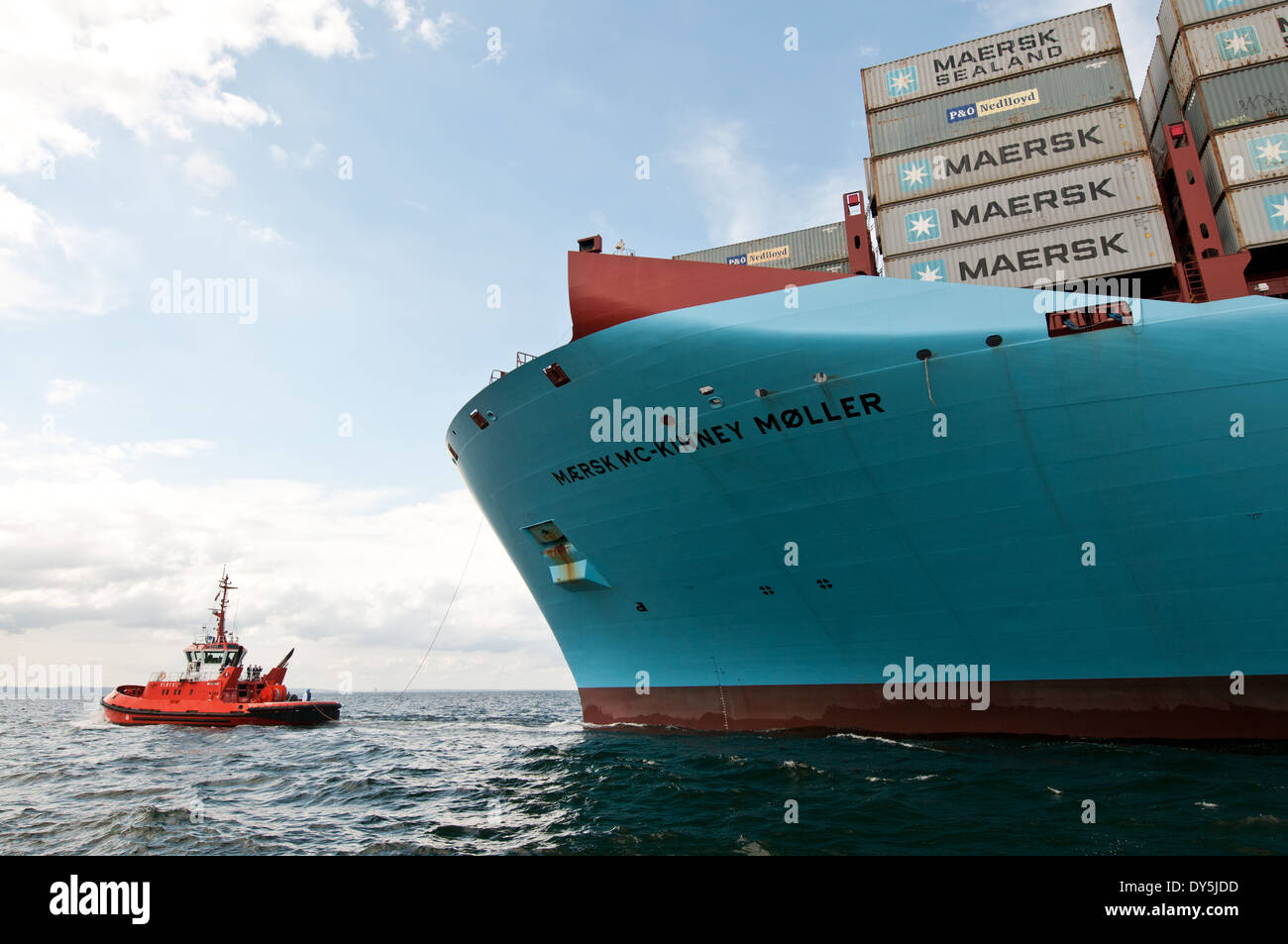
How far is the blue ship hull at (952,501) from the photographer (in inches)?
433

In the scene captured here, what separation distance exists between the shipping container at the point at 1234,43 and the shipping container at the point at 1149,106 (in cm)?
284

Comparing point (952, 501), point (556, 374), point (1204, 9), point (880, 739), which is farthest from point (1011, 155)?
point (880, 739)

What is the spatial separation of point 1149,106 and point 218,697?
41.1 m

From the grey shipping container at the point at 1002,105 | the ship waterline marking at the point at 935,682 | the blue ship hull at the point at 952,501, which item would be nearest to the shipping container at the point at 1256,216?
the grey shipping container at the point at 1002,105

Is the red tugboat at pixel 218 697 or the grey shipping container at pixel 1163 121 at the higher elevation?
the grey shipping container at pixel 1163 121

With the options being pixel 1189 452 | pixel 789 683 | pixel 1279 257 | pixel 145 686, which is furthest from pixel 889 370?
pixel 145 686

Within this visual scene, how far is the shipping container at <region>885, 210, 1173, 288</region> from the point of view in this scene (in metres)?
13.8

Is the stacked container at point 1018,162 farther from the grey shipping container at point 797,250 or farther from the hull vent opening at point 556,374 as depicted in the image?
the hull vent opening at point 556,374

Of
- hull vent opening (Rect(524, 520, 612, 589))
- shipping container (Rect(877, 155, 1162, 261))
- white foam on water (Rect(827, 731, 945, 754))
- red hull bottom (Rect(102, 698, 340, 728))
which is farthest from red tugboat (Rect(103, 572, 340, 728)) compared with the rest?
shipping container (Rect(877, 155, 1162, 261))

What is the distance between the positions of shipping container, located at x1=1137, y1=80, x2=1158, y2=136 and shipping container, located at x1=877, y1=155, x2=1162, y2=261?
6109 mm

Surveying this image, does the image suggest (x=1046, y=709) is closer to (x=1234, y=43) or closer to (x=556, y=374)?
(x=556, y=374)

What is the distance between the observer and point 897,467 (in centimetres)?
1233

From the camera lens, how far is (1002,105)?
16531mm

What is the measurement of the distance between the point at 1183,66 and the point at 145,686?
44.6 meters
